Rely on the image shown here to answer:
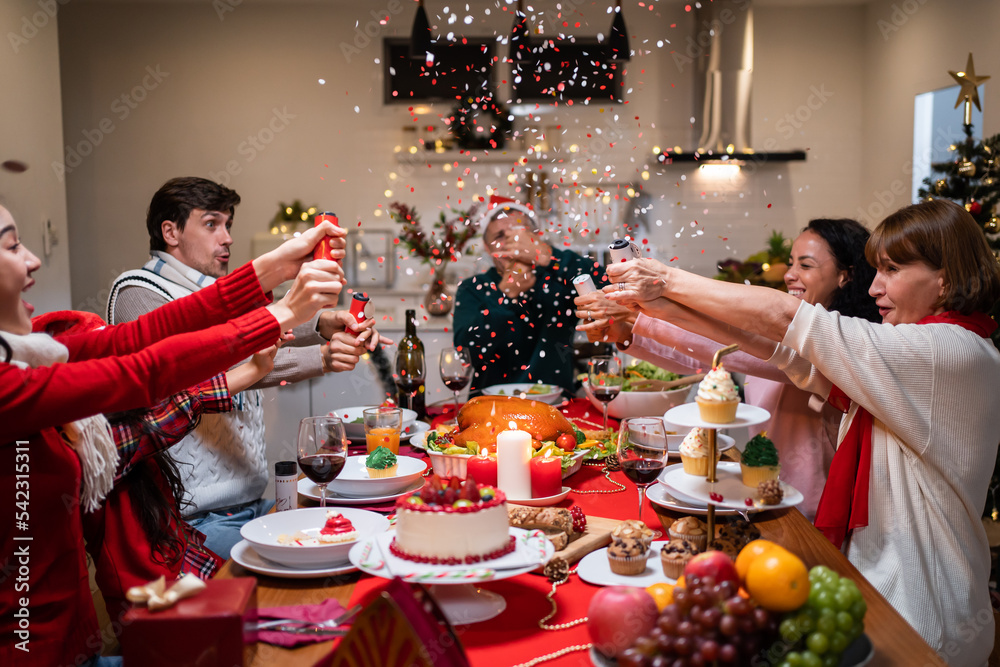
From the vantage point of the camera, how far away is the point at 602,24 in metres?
5.53

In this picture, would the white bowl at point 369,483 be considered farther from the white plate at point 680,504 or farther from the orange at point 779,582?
the orange at point 779,582

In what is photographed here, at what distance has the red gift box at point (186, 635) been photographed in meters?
0.87

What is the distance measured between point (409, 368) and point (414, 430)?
10.3 inches

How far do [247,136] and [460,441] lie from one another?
4411mm

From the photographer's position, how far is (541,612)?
111cm

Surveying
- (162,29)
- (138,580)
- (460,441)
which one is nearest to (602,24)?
(162,29)

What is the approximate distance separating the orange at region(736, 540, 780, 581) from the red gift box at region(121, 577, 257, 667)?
606 mm

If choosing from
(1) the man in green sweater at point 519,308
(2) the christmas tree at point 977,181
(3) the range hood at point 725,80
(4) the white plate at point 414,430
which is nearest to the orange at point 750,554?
(4) the white plate at point 414,430

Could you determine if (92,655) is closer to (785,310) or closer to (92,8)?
(785,310)

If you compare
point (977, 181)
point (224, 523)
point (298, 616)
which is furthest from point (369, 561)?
point (977, 181)

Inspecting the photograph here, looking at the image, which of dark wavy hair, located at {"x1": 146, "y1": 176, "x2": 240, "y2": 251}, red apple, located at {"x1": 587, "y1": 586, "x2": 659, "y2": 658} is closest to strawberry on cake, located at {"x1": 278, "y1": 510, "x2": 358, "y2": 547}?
red apple, located at {"x1": 587, "y1": 586, "x2": 659, "y2": 658}

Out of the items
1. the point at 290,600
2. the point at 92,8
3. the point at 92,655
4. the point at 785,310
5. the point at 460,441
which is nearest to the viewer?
the point at 290,600

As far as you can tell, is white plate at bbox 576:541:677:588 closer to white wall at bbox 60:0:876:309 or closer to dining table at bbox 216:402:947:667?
dining table at bbox 216:402:947:667

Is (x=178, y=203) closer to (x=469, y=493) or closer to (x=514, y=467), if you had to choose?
(x=514, y=467)
